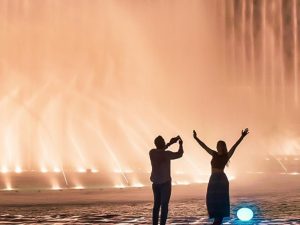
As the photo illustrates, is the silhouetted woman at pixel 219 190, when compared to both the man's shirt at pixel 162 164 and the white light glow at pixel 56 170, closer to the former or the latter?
the man's shirt at pixel 162 164

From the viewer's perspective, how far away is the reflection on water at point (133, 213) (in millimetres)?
12570

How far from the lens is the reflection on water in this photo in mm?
12570

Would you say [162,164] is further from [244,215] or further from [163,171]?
[244,215]

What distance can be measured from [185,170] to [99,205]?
14.0 metres

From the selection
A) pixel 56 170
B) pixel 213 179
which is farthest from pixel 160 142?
pixel 56 170

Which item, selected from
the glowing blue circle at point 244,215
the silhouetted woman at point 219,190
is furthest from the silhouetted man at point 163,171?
the glowing blue circle at point 244,215

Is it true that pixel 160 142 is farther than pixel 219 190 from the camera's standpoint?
Yes

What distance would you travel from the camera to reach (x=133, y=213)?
14062 mm

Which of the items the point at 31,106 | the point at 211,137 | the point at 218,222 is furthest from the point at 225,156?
the point at 211,137

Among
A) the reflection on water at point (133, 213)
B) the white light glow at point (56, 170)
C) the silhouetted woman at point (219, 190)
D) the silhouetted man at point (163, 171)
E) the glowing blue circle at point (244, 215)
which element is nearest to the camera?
the silhouetted woman at point (219, 190)

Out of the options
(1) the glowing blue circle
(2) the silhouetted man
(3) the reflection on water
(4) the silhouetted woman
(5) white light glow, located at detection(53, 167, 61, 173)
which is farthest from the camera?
(5) white light glow, located at detection(53, 167, 61, 173)

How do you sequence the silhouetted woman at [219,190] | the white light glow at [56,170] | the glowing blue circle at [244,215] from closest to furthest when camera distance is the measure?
the silhouetted woman at [219,190] → the glowing blue circle at [244,215] → the white light glow at [56,170]

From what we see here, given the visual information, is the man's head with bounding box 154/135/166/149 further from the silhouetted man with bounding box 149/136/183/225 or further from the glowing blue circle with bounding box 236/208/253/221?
the glowing blue circle with bounding box 236/208/253/221

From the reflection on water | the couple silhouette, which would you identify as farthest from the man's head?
the reflection on water
